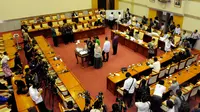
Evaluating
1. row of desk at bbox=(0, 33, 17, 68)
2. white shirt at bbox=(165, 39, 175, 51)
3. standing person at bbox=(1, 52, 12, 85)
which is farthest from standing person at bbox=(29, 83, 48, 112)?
white shirt at bbox=(165, 39, 175, 51)

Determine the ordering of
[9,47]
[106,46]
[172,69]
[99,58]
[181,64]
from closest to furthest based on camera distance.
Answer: [172,69]
[181,64]
[99,58]
[106,46]
[9,47]

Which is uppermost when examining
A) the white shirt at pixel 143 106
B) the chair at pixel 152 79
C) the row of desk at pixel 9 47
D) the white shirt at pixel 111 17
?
the white shirt at pixel 111 17

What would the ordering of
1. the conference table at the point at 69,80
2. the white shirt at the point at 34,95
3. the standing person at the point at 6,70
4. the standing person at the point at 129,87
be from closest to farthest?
the white shirt at the point at 34,95, the conference table at the point at 69,80, the standing person at the point at 129,87, the standing person at the point at 6,70

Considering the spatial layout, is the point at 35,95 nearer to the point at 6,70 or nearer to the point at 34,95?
the point at 34,95

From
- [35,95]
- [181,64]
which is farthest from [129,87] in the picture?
[181,64]

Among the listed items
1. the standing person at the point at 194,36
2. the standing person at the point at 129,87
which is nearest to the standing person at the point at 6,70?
the standing person at the point at 129,87

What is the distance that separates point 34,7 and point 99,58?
996 cm

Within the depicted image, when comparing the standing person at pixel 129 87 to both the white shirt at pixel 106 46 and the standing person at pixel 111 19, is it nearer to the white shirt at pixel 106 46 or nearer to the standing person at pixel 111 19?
the white shirt at pixel 106 46

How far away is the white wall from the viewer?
16.2 meters

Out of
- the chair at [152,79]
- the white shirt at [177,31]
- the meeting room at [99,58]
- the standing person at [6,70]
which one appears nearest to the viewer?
the meeting room at [99,58]

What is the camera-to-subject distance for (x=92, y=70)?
1106 centimetres

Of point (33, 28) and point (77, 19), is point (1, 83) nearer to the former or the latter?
point (33, 28)

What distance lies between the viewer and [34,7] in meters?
17.3

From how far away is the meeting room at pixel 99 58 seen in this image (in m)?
7.18
